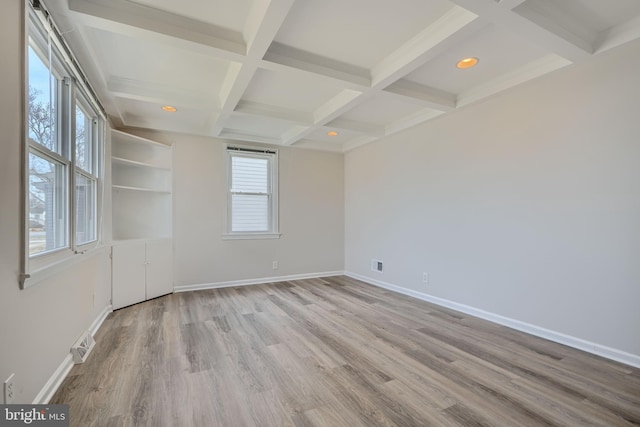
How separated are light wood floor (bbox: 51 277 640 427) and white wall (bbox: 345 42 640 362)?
1.41 feet

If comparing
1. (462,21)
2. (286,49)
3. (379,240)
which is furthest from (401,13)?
(379,240)

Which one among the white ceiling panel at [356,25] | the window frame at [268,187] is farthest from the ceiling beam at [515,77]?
the window frame at [268,187]

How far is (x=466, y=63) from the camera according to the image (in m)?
2.58

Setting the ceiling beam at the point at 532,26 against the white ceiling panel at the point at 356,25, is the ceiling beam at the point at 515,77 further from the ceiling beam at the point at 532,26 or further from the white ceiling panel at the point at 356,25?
the white ceiling panel at the point at 356,25

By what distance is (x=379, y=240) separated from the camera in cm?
484

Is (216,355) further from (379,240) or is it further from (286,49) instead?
(379,240)

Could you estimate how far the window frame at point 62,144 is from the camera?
5.07ft

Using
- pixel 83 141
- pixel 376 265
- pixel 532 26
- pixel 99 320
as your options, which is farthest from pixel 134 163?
pixel 532 26

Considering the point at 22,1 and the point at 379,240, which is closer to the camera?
the point at 22,1

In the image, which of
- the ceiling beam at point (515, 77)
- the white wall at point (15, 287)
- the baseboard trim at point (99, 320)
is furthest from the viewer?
the baseboard trim at point (99, 320)

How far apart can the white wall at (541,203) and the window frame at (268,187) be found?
2.28 metres

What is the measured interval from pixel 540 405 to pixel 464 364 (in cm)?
54

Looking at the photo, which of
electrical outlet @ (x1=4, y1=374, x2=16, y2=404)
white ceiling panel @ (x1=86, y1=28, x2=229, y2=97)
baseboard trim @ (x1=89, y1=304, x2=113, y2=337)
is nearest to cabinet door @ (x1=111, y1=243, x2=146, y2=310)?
baseboard trim @ (x1=89, y1=304, x2=113, y2=337)

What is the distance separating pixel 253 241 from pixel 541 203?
13.2ft
